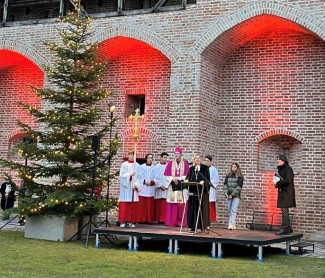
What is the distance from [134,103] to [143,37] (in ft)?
7.29

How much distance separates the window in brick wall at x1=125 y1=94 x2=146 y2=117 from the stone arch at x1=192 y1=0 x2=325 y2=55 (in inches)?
108

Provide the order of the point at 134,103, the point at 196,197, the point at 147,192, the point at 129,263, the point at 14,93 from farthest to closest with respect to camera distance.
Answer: the point at 14,93 < the point at 134,103 < the point at 147,192 < the point at 196,197 < the point at 129,263

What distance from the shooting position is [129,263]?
773cm

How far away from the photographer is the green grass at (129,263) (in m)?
6.92

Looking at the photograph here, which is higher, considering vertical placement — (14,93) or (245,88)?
(14,93)

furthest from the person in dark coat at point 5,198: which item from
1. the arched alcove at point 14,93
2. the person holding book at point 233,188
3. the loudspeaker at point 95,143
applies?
the person holding book at point 233,188

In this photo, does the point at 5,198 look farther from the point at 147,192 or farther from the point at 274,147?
the point at 274,147

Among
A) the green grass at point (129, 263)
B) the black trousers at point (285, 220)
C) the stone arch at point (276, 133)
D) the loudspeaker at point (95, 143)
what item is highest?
the stone arch at point (276, 133)

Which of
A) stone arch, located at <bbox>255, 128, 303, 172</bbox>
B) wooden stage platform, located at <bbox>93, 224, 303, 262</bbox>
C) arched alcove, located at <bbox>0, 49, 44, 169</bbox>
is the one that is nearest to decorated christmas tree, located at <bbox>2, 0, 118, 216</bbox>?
wooden stage platform, located at <bbox>93, 224, 303, 262</bbox>

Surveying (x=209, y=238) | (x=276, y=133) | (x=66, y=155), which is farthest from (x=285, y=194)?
(x=66, y=155)

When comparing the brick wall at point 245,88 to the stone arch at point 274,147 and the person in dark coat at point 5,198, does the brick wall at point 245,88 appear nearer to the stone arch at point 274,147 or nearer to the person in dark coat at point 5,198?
the stone arch at point 274,147

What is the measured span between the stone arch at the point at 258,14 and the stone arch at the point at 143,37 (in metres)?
0.63

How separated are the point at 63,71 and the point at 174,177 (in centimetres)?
335

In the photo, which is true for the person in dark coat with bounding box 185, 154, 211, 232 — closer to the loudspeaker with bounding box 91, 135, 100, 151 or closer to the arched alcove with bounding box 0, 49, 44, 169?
the loudspeaker with bounding box 91, 135, 100, 151
